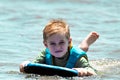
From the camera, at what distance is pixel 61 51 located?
6.12 meters

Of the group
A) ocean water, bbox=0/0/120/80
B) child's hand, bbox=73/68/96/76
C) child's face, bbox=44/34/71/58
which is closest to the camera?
child's face, bbox=44/34/71/58

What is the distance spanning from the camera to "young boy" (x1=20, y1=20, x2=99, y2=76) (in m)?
6.09

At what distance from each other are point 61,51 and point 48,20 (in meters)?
6.35

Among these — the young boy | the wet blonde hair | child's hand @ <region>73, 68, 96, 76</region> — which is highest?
the wet blonde hair

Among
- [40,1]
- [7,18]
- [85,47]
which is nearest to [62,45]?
[85,47]

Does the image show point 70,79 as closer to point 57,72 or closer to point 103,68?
point 57,72

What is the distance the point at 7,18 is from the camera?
12359mm

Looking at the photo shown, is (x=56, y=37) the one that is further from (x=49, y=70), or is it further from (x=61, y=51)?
(x=49, y=70)

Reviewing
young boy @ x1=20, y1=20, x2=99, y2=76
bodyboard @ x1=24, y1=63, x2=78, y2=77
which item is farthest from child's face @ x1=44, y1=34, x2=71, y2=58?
bodyboard @ x1=24, y1=63, x2=78, y2=77

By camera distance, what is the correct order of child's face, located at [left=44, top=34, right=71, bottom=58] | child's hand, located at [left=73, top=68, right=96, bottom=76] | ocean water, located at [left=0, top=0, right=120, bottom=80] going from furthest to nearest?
ocean water, located at [left=0, top=0, right=120, bottom=80], child's hand, located at [left=73, top=68, right=96, bottom=76], child's face, located at [left=44, top=34, right=71, bottom=58]

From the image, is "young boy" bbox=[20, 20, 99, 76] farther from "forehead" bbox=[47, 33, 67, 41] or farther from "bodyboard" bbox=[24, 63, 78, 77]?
"bodyboard" bbox=[24, 63, 78, 77]

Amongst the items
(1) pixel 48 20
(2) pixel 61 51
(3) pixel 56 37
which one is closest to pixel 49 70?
(2) pixel 61 51

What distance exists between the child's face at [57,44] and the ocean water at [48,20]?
1.07ft

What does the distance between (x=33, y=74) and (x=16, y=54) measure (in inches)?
79.0
